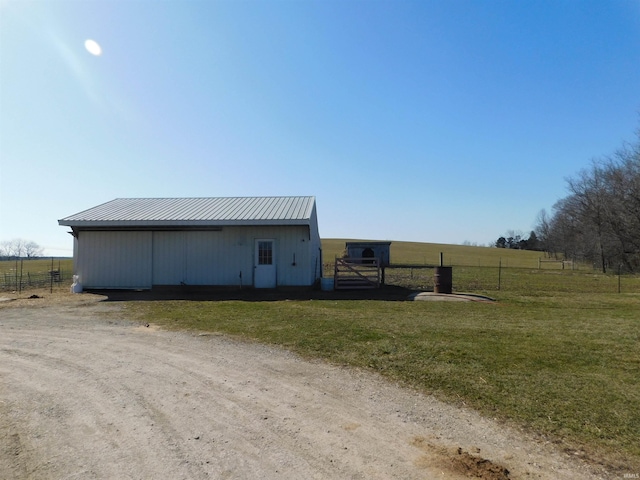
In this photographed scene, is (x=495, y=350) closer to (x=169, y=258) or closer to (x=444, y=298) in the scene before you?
(x=444, y=298)

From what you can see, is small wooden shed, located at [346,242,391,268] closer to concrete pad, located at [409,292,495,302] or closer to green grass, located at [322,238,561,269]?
green grass, located at [322,238,561,269]

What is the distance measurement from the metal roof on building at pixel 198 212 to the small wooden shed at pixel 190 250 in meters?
0.04

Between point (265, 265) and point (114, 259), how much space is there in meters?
6.64

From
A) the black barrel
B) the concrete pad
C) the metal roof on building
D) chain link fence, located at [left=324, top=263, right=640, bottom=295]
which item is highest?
the metal roof on building

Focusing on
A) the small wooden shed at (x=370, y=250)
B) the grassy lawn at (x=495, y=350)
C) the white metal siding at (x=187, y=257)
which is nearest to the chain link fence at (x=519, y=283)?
the small wooden shed at (x=370, y=250)

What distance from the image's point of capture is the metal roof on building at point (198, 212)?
16.5 metres

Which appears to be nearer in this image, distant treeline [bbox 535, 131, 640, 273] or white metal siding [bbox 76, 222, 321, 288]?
white metal siding [bbox 76, 222, 321, 288]

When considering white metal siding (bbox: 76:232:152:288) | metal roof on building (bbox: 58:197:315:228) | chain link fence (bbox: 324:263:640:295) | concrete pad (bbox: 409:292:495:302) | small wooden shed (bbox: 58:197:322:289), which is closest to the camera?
concrete pad (bbox: 409:292:495:302)

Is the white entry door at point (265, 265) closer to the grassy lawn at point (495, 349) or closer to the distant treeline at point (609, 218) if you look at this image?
the grassy lawn at point (495, 349)

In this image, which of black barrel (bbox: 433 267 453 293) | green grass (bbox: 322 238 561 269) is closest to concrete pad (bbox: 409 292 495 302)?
black barrel (bbox: 433 267 453 293)

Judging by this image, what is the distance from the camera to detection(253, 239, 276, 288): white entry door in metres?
16.8

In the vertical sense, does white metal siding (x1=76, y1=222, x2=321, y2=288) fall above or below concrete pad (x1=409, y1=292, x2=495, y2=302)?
above

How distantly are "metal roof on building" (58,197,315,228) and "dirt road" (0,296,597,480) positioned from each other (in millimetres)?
10377

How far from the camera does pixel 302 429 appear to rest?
3.80 meters
